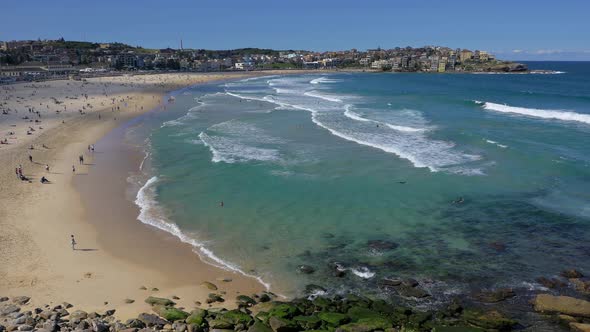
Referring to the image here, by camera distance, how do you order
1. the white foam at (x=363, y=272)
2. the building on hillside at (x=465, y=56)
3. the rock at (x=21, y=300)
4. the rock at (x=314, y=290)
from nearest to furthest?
1. the rock at (x=21, y=300)
2. the rock at (x=314, y=290)
3. the white foam at (x=363, y=272)
4. the building on hillside at (x=465, y=56)

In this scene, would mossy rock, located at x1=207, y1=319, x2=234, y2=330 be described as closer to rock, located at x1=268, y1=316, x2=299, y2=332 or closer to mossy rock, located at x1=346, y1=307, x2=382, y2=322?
rock, located at x1=268, y1=316, x2=299, y2=332

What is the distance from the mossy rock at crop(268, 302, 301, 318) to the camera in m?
13.4

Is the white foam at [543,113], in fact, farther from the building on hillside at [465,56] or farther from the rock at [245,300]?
the building on hillside at [465,56]

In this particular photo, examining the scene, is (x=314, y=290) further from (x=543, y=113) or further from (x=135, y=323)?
(x=543, y=113)

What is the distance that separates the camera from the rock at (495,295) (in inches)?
571

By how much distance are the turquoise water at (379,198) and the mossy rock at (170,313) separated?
10.9 feet

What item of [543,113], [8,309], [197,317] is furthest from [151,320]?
[543,113]

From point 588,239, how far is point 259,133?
27.4 meters

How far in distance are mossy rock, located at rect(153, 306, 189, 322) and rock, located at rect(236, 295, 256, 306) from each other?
5.59 feet

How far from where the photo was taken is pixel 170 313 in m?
13.6

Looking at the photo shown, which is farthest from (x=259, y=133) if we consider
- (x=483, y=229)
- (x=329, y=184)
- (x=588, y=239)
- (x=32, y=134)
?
(x=588, y=239)

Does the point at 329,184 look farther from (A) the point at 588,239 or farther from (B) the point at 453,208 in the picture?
(A) the point at 588,239

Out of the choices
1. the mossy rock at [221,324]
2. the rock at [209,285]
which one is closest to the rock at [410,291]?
the mossy rock at [221,324]

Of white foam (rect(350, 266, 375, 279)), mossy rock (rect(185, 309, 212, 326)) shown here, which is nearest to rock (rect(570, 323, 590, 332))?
white foam (rect(350, 266, 375, 279))
